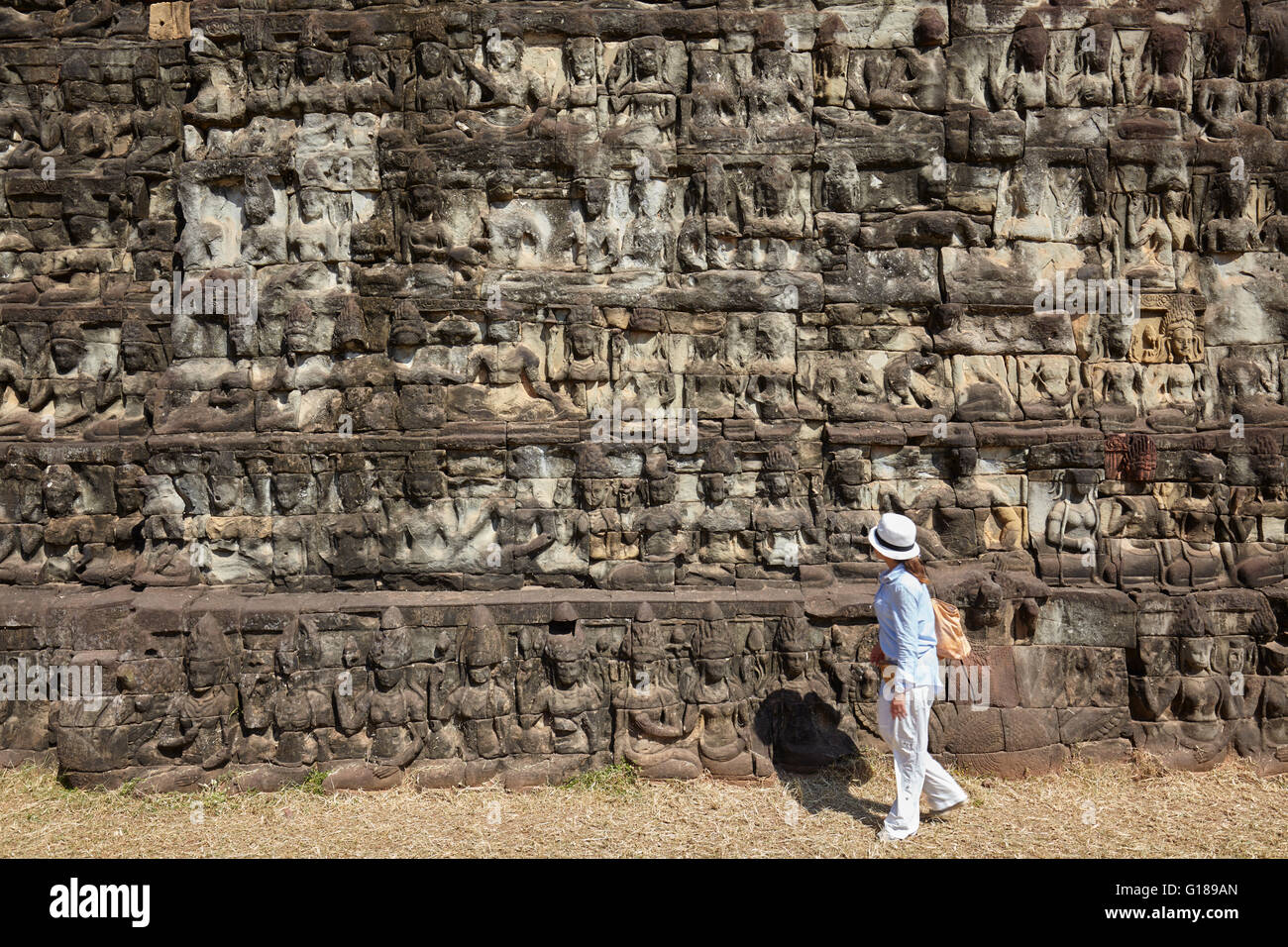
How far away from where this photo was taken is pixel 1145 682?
23.9ft

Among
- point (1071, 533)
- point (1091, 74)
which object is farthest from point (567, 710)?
point (1091, 74)

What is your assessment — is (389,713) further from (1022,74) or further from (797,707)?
(1022,74)

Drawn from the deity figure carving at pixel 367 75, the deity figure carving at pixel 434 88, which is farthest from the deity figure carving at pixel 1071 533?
the deity figure carving at pixel 367 75

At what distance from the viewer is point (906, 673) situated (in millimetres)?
5828

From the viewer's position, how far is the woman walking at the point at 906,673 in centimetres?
585

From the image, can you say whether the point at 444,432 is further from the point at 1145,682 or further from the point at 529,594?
the point at 1145,682

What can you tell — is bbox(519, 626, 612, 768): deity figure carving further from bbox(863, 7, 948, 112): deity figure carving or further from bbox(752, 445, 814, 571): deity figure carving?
bbox(863, 7, 948, 112): deity figure carving

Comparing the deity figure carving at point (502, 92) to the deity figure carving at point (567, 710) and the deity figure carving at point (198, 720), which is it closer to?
the deity figure carving at point (567, 710)

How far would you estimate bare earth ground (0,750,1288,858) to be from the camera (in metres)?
6.00

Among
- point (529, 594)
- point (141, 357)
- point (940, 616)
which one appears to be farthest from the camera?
point (141, 357)

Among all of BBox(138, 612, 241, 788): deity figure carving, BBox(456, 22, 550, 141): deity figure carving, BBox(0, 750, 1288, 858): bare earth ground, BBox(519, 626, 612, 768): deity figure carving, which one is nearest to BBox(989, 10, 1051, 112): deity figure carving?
Answer: BBox(456, 22, 550, 141): deity figure carving

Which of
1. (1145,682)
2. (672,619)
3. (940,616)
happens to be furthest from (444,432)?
(1145,682)

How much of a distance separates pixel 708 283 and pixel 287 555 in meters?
4.46

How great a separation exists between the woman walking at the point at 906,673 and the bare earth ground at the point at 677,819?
296mm
